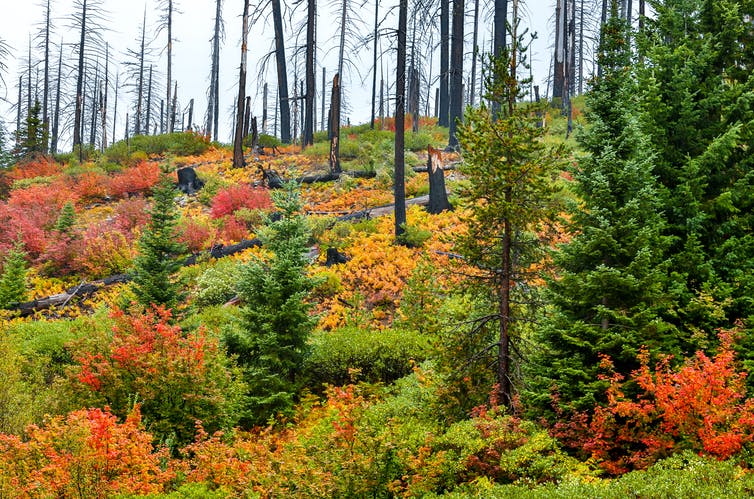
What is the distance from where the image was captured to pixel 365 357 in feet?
38.8

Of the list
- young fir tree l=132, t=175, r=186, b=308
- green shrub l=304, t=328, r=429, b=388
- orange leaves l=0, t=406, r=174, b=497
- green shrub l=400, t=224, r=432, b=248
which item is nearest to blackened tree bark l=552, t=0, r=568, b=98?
green shrub l=400, t=224, r=432, b=248

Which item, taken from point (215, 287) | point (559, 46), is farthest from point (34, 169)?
point (559, 46)

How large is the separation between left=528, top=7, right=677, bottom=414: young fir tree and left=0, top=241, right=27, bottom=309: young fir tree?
15.0 metres

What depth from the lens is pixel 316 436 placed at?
335 inches

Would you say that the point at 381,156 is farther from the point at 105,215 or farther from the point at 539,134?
the point at 539,134

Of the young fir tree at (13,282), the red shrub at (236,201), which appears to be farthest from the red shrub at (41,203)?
the red shrub at (236,201)

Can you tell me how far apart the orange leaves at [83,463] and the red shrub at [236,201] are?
15.1 m

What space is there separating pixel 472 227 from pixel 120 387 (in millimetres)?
6238

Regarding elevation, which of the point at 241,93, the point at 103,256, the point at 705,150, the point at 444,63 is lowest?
the point at 103,256

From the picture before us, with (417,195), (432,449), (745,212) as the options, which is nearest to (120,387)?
(432,449)

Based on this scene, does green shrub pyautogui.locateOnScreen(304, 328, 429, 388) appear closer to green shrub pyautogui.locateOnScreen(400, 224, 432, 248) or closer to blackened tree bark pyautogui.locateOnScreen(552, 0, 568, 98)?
green shrub pyautogui.locateOnScreen(400, 224, 432, 248)

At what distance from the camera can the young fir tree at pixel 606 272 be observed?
289 inches

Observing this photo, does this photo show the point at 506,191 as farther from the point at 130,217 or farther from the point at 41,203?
the point at 41,203

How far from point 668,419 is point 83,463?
680 cm
